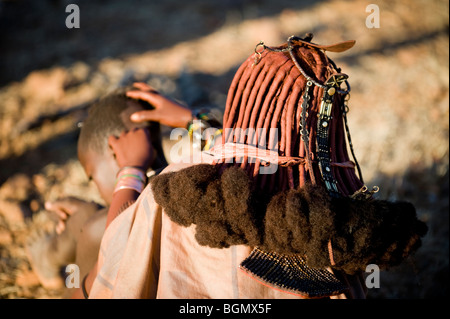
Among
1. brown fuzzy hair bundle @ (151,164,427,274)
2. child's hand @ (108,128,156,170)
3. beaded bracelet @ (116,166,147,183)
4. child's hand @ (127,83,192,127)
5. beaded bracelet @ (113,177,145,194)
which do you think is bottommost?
brown fuzzy hair bundle @ (151,164,427,274)

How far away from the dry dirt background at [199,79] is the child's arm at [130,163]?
6.09 feet

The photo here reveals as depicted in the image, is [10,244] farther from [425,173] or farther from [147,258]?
[425,173]

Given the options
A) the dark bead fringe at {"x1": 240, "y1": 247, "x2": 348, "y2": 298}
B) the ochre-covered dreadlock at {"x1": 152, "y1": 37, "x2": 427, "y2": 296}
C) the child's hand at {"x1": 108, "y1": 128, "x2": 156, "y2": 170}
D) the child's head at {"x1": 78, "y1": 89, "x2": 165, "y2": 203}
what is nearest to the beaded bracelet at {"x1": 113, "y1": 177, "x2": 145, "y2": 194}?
the child's hand at {"x1": 108, "y1": 128, "x2": 156, "y2": 170}

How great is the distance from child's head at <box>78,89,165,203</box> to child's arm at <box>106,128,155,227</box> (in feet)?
0.43

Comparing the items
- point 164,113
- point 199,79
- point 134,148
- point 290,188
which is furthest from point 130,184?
point 199,79

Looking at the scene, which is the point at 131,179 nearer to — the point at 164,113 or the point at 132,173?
the point at 132,173

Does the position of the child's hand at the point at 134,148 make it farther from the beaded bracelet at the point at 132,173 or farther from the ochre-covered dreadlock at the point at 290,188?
the ochre-covered dreadlock at the point at 290,188

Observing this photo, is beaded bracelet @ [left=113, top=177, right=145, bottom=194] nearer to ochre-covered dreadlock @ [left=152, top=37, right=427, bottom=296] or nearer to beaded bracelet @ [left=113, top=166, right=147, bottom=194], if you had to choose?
beaded bracelet @ [left=113, top=166, right=147, bottom=194]

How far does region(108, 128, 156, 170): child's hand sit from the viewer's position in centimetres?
213

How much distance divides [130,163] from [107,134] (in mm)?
371

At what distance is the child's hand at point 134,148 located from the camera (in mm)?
2131

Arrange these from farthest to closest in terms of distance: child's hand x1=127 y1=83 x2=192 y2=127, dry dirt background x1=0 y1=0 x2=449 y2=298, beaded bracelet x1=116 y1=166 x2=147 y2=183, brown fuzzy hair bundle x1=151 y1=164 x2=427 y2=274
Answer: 1. dry dirt background x1=0 y1=0 x2=449 y2=298
2. child's hand x1=127 y1=83 x2=192 y2=127
3. beaded bracelet x1=116 y1=166 x2=147 y2=183
4. brown fuzzy hair bundle x1=151 y1=164 x2=427 y2=274

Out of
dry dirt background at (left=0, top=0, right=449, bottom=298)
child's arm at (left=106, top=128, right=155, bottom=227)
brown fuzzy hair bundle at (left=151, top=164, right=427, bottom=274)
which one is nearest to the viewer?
brown fuzzy hair bundle at (left=151, top=164, right=427, bottom=274)

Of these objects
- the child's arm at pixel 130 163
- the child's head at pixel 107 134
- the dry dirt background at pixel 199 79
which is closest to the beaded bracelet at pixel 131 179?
the child's arm at pixel 130 163
